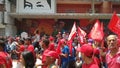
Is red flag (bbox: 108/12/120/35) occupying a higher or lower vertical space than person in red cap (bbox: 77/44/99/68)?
higher

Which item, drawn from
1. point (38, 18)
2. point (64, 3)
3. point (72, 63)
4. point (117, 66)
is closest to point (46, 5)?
point (38, 18)

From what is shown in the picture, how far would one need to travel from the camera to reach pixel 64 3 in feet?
121

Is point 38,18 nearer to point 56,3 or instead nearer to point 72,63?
point 56,3

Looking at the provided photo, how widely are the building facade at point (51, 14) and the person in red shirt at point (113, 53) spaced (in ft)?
82.6

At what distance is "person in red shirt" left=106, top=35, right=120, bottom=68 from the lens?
6965 mm

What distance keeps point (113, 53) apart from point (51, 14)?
2628cm

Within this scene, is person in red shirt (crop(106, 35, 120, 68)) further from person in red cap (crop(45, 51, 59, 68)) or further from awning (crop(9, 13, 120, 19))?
awning (crop(9, 13, 120, 19))

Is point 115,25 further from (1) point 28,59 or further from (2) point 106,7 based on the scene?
(2) point 106,7

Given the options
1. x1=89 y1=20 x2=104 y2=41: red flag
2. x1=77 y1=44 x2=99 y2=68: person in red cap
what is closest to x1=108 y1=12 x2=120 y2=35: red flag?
x1=89 y1=20 x2=104 y2=41: red flag

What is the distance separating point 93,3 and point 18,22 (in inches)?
262

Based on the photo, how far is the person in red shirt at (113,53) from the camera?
6.96m

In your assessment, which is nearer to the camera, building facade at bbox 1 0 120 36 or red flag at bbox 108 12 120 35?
red flag at bbox 108 12 120 35

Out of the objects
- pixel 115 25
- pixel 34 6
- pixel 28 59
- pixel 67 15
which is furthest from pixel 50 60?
pixel 34 6

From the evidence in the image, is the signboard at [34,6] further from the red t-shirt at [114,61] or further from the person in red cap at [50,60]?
the person in red cap at [50,60]
